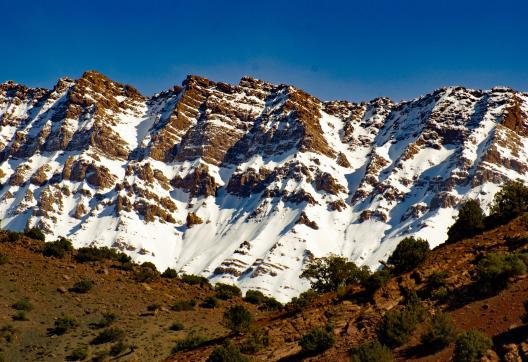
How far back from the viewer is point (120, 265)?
66.7m

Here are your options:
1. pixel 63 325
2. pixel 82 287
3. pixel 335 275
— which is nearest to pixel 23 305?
pixel 63 325

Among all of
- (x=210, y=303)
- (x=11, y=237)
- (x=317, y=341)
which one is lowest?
(x=317, y=341)

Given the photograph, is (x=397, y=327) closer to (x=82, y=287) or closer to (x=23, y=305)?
(x=23, y=305)

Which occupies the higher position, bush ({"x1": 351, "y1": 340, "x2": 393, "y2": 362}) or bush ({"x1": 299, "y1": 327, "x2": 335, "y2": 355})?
bush ({"x1": 299, "y1": 327, "x2": 335, "y2": 355})

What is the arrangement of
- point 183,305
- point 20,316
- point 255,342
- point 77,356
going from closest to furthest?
point 255,342
point 77,356
point 20,316
point 183,305

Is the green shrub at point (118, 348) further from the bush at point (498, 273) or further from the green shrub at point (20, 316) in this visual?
the bush at point (498, 273)

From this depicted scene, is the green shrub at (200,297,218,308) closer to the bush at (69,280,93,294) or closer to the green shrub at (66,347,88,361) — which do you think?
the bush at (69,280,93,294)

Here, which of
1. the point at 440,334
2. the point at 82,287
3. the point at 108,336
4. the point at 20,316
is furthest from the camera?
the point at 82,287

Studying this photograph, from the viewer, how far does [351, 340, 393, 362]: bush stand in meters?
27.6

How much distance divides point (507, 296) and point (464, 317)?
250 centimetres

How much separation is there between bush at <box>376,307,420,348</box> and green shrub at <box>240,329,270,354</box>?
276 inches

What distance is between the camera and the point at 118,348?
47250 millimetres

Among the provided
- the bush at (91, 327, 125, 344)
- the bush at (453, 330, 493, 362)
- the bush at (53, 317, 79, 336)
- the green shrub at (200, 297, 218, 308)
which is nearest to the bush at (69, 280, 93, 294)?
the bush at (53, 317, 79, 336)

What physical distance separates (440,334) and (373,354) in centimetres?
337
